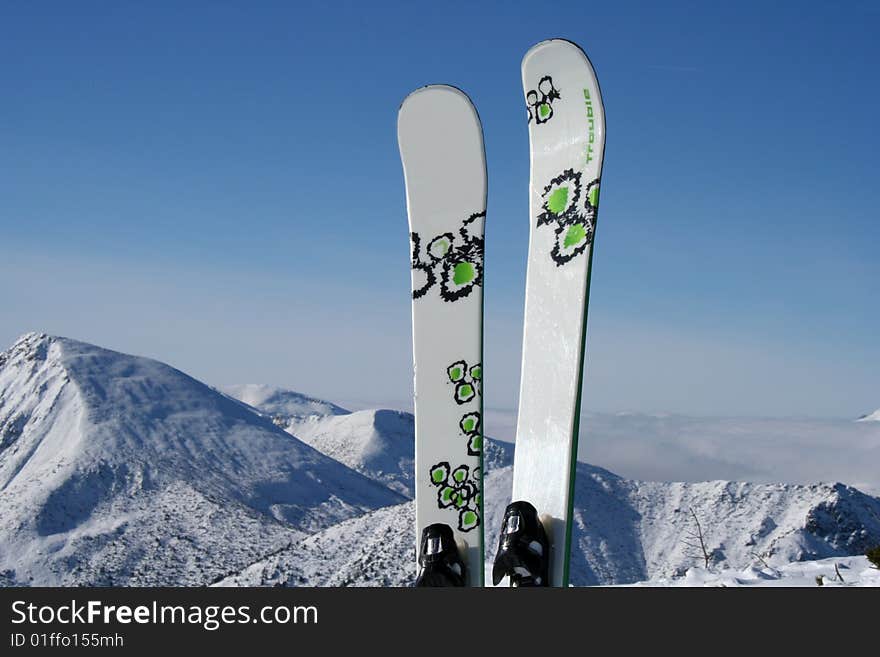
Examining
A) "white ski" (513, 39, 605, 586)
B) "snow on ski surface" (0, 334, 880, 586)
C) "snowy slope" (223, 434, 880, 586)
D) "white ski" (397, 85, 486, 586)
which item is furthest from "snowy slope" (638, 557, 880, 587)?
"snowy slope" (223, 434, 880, 586)

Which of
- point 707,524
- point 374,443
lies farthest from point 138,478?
point 374,443

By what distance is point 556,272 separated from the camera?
835 centimetres

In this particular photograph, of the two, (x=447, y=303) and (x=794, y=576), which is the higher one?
(x=447, y=303)

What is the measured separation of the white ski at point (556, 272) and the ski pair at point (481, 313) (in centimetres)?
1

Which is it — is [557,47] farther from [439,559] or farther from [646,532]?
[646,532]

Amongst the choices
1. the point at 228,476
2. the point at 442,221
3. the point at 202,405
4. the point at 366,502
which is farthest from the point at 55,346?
the point at 442,221

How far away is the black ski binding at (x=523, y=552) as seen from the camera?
7680 mm

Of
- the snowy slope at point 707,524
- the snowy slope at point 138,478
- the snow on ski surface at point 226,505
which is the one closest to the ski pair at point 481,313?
the snow on ski surface at point 226,505

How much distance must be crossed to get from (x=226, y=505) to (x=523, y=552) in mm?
56702

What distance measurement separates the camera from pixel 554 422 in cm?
800

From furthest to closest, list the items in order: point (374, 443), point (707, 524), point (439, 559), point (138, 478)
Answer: point (374, 443), point (138, 478), point (707, 524), point (439, 559)

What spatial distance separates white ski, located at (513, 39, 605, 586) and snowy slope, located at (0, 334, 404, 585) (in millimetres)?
43579

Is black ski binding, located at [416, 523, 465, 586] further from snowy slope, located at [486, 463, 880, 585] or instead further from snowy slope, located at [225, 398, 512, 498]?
snowy slope, located at [225, 398, 512, 498]

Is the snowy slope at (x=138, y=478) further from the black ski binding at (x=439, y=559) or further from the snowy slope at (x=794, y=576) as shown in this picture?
the black ski binding at (x=439, y=559)
